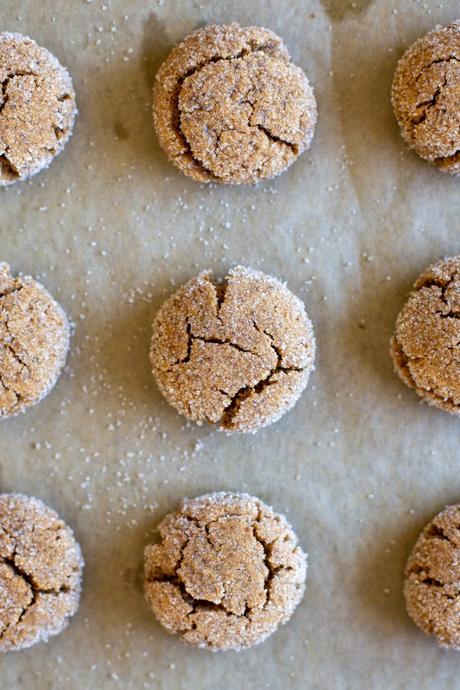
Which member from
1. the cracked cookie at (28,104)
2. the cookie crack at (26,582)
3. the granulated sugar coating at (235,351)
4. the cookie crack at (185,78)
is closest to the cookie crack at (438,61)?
the cookie crack at (185,78)

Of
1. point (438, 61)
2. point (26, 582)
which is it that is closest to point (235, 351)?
point (26, 582)

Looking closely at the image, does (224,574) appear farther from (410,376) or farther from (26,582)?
(410,376)

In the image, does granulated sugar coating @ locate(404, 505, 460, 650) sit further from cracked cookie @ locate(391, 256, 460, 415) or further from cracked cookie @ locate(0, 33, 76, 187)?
cracked cookie @ locate(0, 33, 76, 187)

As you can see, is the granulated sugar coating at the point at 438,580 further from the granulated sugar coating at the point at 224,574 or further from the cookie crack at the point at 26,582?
the cookie crack at the point at 26,582

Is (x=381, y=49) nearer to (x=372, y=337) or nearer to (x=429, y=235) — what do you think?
(x=429, y=235)

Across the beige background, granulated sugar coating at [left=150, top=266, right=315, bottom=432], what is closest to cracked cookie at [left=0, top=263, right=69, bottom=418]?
the beige background

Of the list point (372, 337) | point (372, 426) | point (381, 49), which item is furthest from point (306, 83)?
point (372, 426)
